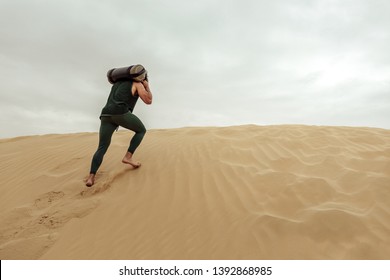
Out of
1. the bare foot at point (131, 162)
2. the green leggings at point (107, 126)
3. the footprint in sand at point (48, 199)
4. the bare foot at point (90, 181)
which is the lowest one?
the footprint in sand at point (48, 199)

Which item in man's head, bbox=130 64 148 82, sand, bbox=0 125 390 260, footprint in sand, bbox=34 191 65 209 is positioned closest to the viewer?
sand, bbox=0 125 390 260

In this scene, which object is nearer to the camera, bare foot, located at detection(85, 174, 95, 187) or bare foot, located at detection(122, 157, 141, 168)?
bare foot, located at detection(85, 174, 95, 187)

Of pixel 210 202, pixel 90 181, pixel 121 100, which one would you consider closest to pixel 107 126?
pixel 121 100

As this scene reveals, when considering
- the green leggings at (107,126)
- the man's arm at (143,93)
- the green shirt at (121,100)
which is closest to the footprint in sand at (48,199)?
the green leggings at (107,126)

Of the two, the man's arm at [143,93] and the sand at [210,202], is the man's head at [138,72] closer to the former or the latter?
the man's arm at [143,93]

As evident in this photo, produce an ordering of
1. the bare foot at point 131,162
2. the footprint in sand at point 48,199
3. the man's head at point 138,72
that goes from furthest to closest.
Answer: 1. the bare foot at point 131,162
2. the man's head at point 138,72
3. the footprint in sand at point 48,199

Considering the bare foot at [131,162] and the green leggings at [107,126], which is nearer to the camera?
the green leggings at [107,126]

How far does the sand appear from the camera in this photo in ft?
9.58

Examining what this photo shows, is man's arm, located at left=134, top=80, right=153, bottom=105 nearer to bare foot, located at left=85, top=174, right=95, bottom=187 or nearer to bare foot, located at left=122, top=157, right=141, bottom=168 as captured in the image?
bare foot, located at left=122, top=157, right=141, bottom=168

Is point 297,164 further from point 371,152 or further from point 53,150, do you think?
point 53,150

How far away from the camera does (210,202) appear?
12.5 ft

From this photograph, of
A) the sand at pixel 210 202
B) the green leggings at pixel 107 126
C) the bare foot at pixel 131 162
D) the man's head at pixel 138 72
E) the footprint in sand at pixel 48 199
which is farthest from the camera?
the bare foot at pixel 131 162

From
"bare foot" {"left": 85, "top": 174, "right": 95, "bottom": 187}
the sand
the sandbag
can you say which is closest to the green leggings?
"bare foot" {"left": 85, "top": 174, "right": 95, "bottom": 187}

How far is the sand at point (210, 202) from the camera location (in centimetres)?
292
